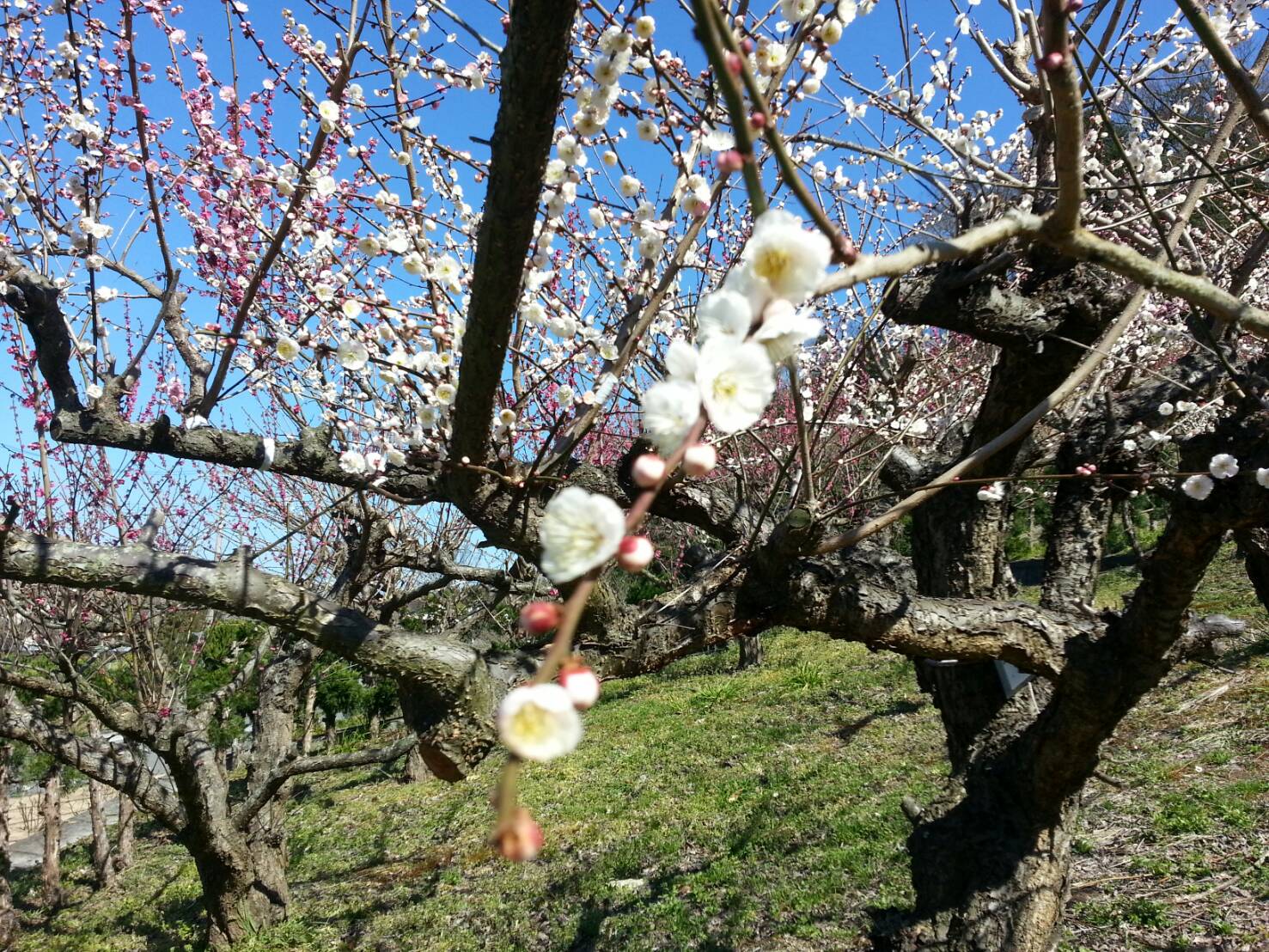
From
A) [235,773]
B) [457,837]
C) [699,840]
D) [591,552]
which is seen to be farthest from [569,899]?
[235,773]

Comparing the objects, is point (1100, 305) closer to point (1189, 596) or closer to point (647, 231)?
point (1189, 596)

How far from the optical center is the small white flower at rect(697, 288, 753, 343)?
59cm

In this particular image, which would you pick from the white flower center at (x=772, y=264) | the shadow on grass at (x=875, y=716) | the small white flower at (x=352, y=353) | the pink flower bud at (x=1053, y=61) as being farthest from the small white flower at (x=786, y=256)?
the shadow on grass at (x=875, y=716)

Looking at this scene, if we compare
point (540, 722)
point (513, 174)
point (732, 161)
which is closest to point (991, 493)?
point (513, 174)

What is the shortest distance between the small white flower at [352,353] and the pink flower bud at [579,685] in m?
1.85

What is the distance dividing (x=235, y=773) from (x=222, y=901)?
724 centimetres

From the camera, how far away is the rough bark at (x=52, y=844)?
260 inches

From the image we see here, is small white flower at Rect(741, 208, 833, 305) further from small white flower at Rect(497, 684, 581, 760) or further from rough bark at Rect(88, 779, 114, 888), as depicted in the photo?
rough bark at Rect(88, 779, 114, 888)

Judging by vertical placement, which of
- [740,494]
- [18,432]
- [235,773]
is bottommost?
[740,494]

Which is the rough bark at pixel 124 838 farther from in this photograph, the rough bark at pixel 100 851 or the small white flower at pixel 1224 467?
the small white flower at pixel 1224 467

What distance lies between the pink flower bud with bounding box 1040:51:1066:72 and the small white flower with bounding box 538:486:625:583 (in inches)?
32.8

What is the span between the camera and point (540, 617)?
513 millimetres

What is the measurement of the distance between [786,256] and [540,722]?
41 centimetres

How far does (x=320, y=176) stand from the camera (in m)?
2.33
